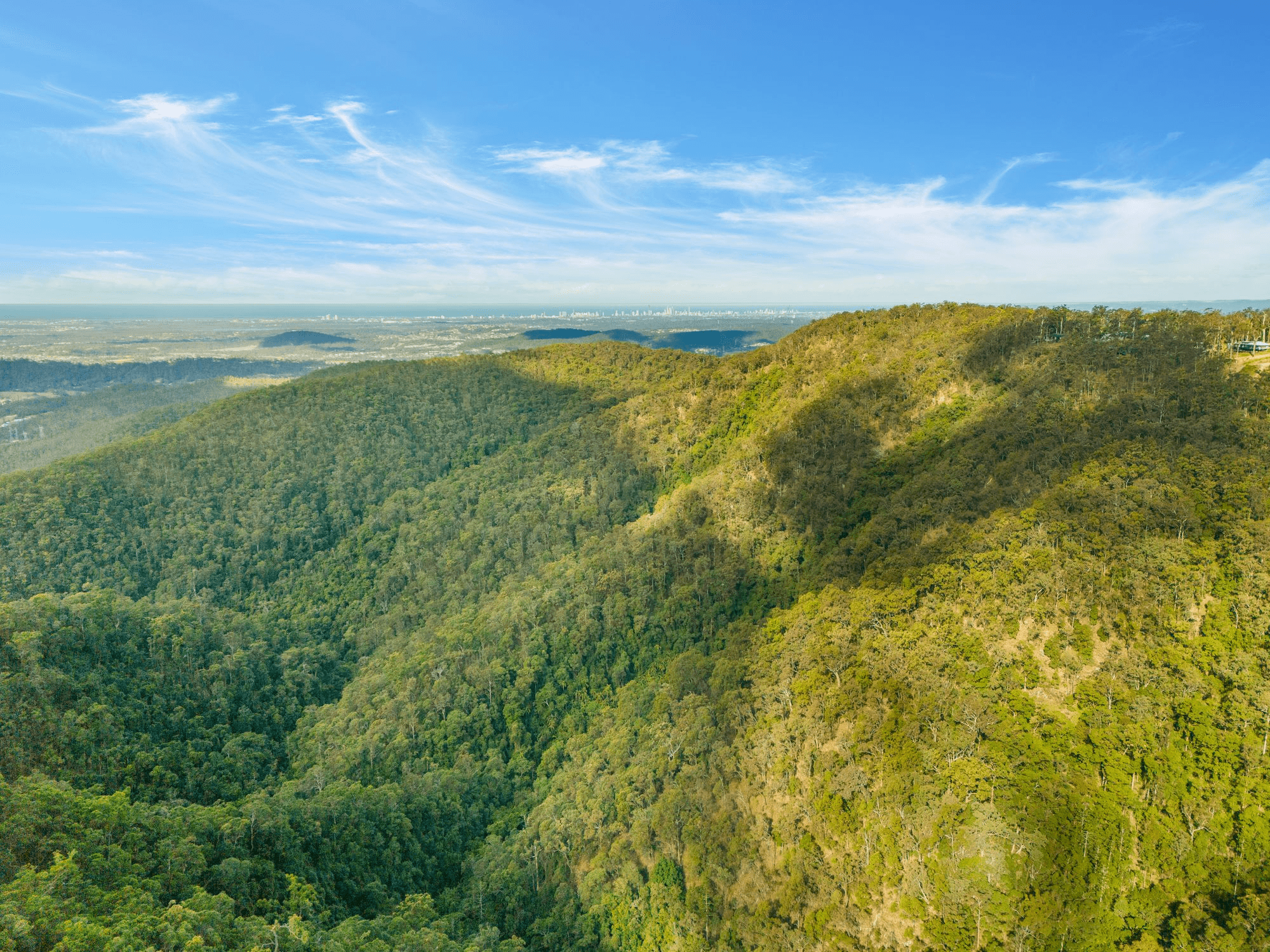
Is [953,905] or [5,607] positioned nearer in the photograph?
[953,905]

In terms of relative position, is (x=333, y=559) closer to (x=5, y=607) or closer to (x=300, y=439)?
(x=300, y=439)

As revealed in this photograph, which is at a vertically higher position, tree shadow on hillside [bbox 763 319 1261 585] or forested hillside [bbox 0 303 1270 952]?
tree shadow on hillside [bbox 763 319 1261 585]

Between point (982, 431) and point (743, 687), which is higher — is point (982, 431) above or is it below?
above

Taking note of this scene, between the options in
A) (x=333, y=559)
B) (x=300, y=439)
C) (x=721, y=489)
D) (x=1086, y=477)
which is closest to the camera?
(x=1086, y=477)

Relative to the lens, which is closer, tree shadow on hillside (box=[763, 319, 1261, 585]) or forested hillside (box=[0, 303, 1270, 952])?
forested hillside (box=[0, 303, 1270, 952])

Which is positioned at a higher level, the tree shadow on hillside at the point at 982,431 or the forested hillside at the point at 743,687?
the tree shadow on hillside at the point at 982,431

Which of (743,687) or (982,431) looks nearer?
(743,687)

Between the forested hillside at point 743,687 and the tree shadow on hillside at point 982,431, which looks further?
the tree shadow on hillside at point 982,431

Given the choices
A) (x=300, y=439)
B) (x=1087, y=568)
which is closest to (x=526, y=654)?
(x=1087, y=568)
